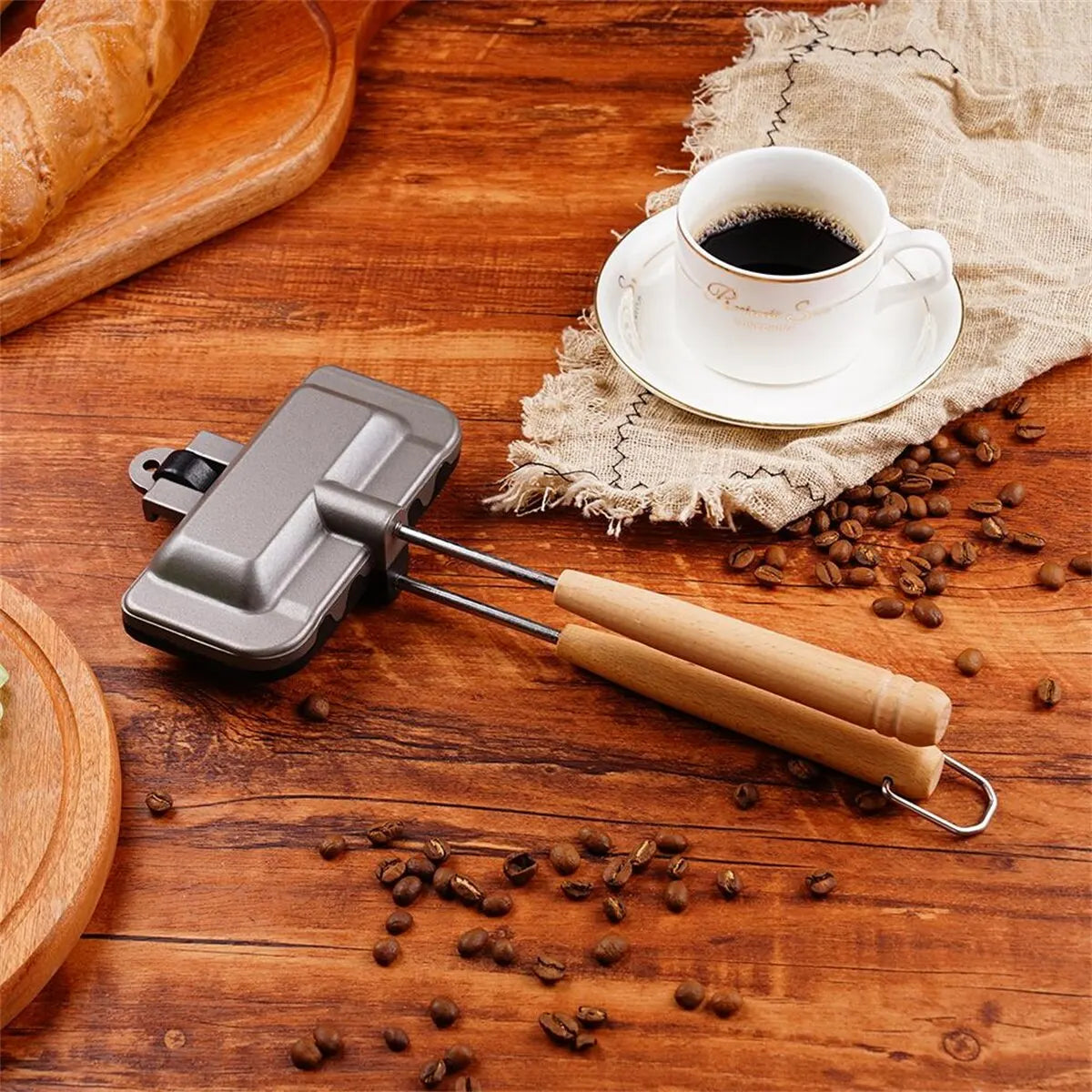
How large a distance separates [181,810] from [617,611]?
0.44 metres

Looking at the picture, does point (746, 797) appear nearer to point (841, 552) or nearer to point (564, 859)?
point (564, 859)

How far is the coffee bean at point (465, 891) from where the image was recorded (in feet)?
3.95

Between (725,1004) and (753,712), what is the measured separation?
0.88 feet

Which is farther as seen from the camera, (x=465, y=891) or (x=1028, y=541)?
(x=1028, y=541)

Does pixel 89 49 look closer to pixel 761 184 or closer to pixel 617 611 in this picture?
pixel 761 184

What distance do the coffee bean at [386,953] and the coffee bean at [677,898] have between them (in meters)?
0.23

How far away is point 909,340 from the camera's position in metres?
1.58

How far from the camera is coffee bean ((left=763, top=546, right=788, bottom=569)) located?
1443 millimetres

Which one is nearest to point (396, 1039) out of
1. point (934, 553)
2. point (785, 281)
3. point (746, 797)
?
point (746, 797)

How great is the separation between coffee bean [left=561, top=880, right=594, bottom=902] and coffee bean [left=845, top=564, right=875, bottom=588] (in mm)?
436

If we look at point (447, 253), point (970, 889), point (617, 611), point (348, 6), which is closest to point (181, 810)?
point (617, 611)

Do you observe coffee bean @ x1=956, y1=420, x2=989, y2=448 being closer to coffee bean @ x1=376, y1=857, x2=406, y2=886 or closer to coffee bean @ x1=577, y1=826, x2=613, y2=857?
coffee bean @ x1=577, y1=826, x2=613, y2=857

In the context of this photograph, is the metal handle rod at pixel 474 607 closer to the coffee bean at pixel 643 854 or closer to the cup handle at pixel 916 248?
the coffee bean at pixel 643 854

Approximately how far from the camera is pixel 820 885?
1.18 meters
